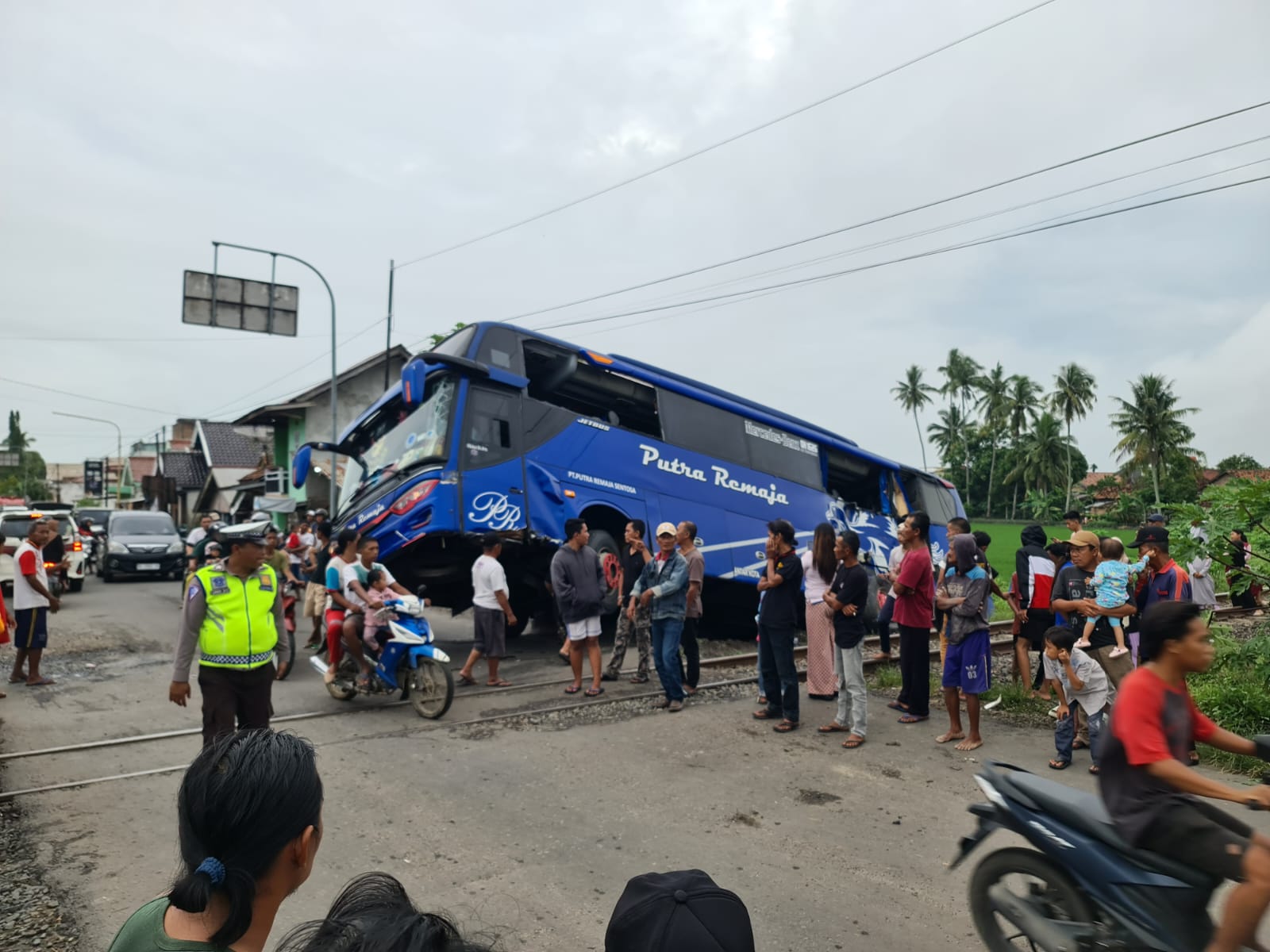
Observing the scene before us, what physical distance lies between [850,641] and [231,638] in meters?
4.67

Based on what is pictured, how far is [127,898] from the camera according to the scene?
410 cm

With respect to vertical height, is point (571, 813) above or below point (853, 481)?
below

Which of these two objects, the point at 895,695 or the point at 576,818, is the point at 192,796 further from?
the point at 895,695

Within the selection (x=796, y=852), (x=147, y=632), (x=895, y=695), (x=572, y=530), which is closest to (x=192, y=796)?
(x=796, y=852)

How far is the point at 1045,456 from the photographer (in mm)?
59438

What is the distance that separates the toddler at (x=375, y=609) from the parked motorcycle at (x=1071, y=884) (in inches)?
228

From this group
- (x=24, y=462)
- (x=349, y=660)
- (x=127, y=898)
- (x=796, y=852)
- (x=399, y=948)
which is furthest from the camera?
(x=24, y=462)

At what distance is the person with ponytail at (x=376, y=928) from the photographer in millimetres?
1251

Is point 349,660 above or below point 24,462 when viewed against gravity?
below

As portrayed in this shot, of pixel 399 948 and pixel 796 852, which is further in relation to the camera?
pixel 796 852

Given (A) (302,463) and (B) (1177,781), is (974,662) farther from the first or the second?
(A) (302,463)

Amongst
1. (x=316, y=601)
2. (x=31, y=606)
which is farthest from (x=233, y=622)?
(x=316, y=601)

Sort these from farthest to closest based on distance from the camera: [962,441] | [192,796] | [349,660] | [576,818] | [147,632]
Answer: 1. [962,441]
2. [147,632]
3. [349,660]
4. [576,818]
5. [192,796]

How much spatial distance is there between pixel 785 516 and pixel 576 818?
8.42m
